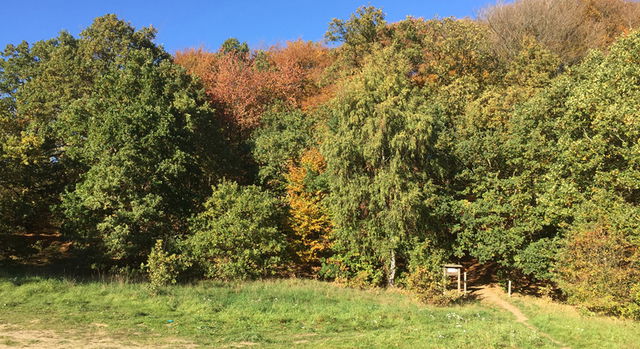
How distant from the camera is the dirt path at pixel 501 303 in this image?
586 inches

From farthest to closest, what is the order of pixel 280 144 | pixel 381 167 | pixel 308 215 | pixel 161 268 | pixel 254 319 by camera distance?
pixel 280 144, pixel 308 215, pixel 381 167, pixel 161 268, pixel 254 319

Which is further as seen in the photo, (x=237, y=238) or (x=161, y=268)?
(x=237, y=238)

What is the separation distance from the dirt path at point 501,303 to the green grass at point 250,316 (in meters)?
0.59

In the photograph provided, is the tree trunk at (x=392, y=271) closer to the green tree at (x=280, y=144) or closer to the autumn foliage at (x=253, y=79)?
the green tree at (x=280, y=144)

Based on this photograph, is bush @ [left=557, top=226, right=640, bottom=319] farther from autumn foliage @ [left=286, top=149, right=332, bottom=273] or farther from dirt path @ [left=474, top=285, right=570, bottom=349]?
autumn foliage @ [left=286, top=149, right=332, bottom=273]

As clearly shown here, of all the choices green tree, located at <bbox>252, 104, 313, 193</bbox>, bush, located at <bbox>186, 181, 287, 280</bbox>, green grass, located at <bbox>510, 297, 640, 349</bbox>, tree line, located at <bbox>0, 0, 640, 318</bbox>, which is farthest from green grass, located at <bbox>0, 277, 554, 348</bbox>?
green tree, located at <bbox>252, 104, 313, 193</bbox>

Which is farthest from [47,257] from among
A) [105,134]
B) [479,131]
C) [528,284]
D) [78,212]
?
[528,284]

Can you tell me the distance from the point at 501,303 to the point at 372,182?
26.6 ft

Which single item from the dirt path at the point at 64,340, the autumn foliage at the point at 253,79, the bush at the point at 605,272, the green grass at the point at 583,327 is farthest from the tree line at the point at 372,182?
the dirt path at the point at 64,340

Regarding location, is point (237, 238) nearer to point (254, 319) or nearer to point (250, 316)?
point (250, 316)

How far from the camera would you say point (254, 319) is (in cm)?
1476

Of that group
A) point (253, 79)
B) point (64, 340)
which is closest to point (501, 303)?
point (64, 340)

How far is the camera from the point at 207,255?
75.7 feet

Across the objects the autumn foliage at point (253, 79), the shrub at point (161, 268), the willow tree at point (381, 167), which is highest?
the autumn foliage at point (253, 79)
